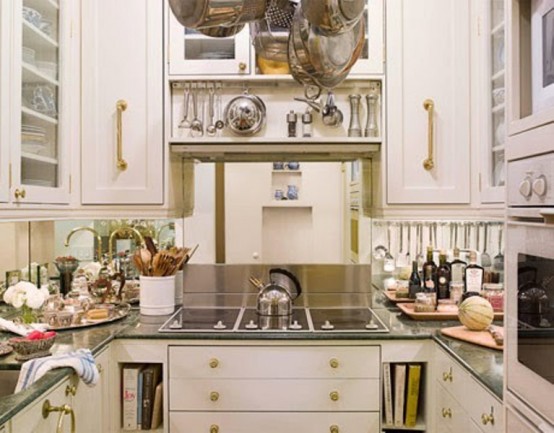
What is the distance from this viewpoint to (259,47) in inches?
83.6

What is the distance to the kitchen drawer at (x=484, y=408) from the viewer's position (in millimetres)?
1418

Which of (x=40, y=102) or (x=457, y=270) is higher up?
(x=40, y=102)

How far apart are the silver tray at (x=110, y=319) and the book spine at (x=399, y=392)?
1.21 m

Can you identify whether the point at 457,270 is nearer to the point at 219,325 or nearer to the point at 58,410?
the point at 219,325

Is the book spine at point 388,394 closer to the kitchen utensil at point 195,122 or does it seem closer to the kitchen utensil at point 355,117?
the kitchen utensil at point 355,117

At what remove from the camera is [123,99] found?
232 centimetres

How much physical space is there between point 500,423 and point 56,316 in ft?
5.51

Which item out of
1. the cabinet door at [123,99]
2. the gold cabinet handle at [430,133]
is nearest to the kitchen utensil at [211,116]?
the cabinet door at [123,99]

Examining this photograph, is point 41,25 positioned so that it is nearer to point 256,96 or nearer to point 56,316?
point 256,96

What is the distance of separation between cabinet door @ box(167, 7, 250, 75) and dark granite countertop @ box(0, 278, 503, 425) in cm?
114

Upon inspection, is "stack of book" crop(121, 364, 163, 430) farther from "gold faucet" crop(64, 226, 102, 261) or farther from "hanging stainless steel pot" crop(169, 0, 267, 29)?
"hanging stainless steel pot" crop(169, 0, 267, 29)

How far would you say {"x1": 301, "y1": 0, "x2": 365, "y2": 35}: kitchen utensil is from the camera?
146 cm

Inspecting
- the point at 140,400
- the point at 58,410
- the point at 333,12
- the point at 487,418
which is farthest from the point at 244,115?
the point at 487,418

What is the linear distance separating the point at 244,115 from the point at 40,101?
2.77 ft
